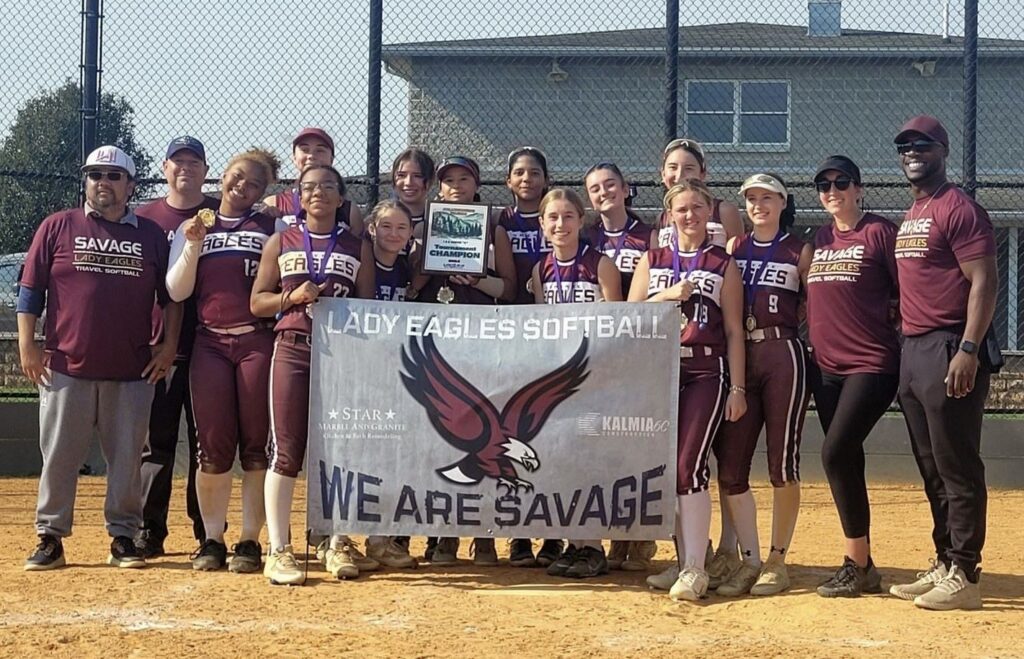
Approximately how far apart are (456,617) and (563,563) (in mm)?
1140

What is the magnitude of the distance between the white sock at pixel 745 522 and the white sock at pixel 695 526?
18cm

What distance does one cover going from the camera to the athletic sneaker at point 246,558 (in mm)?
6457

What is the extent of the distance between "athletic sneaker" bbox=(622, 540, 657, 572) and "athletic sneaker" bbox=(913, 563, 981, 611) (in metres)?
1.52

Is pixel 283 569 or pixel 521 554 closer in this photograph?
pixel 283 569

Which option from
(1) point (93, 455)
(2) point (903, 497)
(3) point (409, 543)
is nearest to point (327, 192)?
(3) point (409, 543)

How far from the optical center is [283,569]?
6.20m

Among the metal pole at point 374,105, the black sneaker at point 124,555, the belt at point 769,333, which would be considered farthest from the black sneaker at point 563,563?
the metal pole at point 374,105

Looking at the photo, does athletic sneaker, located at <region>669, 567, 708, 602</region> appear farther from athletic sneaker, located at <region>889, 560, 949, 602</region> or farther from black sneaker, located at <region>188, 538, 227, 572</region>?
black sneaker, located at <region>188, 538, 227, 572</region>

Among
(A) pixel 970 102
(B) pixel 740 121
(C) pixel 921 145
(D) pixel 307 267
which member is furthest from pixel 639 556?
(B) pixel 740 121

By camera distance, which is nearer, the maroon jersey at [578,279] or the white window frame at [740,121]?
the maroon jersey at [578,279]

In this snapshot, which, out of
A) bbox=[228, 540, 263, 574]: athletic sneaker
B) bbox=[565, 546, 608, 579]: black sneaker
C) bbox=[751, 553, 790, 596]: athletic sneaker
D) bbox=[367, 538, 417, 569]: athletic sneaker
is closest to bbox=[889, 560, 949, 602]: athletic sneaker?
bbox=[751, 553, 790, 596]: athletic sneaker

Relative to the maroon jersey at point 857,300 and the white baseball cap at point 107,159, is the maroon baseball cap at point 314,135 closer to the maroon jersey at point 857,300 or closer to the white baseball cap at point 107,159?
the white baseball cap at point 107,159

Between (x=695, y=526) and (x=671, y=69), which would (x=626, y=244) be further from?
(x=671, y=69)

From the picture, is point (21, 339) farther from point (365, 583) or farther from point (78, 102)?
point (78, 102)
